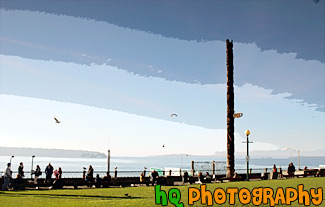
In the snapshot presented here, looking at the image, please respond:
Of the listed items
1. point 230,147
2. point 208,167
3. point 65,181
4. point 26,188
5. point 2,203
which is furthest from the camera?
point 208,167

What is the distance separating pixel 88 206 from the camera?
13.2 metres

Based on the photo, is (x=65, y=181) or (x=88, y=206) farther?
(x=65, y=181)

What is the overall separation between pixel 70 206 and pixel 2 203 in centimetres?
354

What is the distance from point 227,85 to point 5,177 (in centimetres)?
Result: 2192

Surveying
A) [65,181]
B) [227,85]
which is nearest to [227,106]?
[227,85]

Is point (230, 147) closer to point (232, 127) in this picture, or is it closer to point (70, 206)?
point (232, 127)

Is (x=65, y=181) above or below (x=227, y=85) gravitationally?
below

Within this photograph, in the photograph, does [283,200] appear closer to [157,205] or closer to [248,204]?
[248,204]

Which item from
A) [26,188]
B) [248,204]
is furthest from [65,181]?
[248,204]

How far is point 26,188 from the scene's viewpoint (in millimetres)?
22156

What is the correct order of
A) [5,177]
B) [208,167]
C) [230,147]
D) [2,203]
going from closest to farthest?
[2,203] → [5,177] → [230,147] → [208,167]

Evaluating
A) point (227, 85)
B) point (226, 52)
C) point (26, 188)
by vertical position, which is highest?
point (226, 52)

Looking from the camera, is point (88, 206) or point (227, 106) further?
point (227, 106)

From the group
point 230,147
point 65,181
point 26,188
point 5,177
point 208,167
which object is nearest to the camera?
point 5,177
